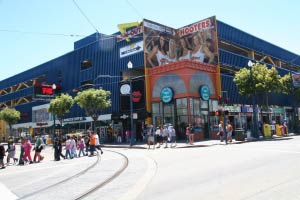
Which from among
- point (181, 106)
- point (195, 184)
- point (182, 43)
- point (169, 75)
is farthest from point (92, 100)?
point (195, 184)

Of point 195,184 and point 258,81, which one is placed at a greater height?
point 258,81

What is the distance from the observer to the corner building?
3275 cm

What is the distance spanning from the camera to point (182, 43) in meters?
39.8

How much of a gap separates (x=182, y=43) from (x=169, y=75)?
8.01 m

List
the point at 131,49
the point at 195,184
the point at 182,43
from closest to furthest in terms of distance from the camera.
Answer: the point at 195,184 → the point at 131,49 → the point at 182,43

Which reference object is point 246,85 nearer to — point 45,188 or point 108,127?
point 108,127

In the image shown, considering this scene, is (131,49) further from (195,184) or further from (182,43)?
(195,184)

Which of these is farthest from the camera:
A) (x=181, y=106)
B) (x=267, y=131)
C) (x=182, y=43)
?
(x=182, y=43)

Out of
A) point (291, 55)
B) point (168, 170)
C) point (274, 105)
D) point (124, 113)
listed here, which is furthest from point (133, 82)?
point (291, 55)

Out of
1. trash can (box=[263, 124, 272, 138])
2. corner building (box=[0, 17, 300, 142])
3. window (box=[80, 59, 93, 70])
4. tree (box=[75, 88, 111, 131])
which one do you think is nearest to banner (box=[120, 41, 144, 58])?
corner building (box=[0, 17, 300, 142])

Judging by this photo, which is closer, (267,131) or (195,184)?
(195,184)

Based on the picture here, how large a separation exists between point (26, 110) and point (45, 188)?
54.8m

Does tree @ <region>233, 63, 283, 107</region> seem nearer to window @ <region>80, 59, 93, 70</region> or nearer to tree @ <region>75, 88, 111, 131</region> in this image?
tree @ <region>75, 88, 111, 131</region>

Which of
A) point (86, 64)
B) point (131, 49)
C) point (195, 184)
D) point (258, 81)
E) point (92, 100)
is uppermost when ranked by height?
point (86, 64)
